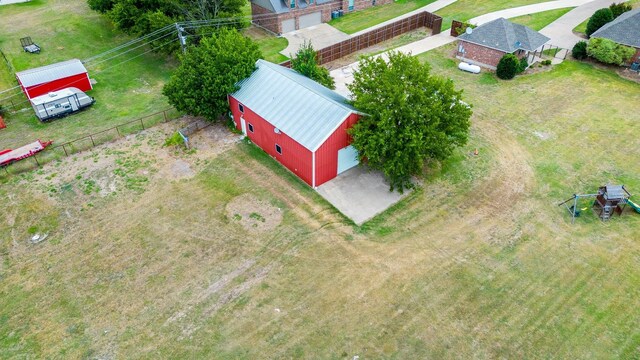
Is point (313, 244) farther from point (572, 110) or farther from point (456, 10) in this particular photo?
point (456, 10)

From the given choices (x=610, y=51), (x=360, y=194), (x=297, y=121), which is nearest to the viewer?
(x=297, y=121)

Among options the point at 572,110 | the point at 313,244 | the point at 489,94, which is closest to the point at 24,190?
the point at 313,244

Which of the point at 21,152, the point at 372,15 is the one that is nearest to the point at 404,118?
the point at 21,152

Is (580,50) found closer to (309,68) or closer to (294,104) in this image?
(309,68)

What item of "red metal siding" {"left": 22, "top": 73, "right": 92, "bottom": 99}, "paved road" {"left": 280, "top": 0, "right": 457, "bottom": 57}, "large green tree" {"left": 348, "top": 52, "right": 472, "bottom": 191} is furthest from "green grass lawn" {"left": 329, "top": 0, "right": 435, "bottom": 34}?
"red metal siding" {"left": 22, "top": 73, "right": 92, "bottom": 99}

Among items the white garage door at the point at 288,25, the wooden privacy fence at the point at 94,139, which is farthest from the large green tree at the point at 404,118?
the white garage door at the point at 288,25

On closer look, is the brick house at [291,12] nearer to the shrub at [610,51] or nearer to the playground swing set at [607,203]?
the shrub at [610,51]

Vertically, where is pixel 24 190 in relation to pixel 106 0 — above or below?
below
